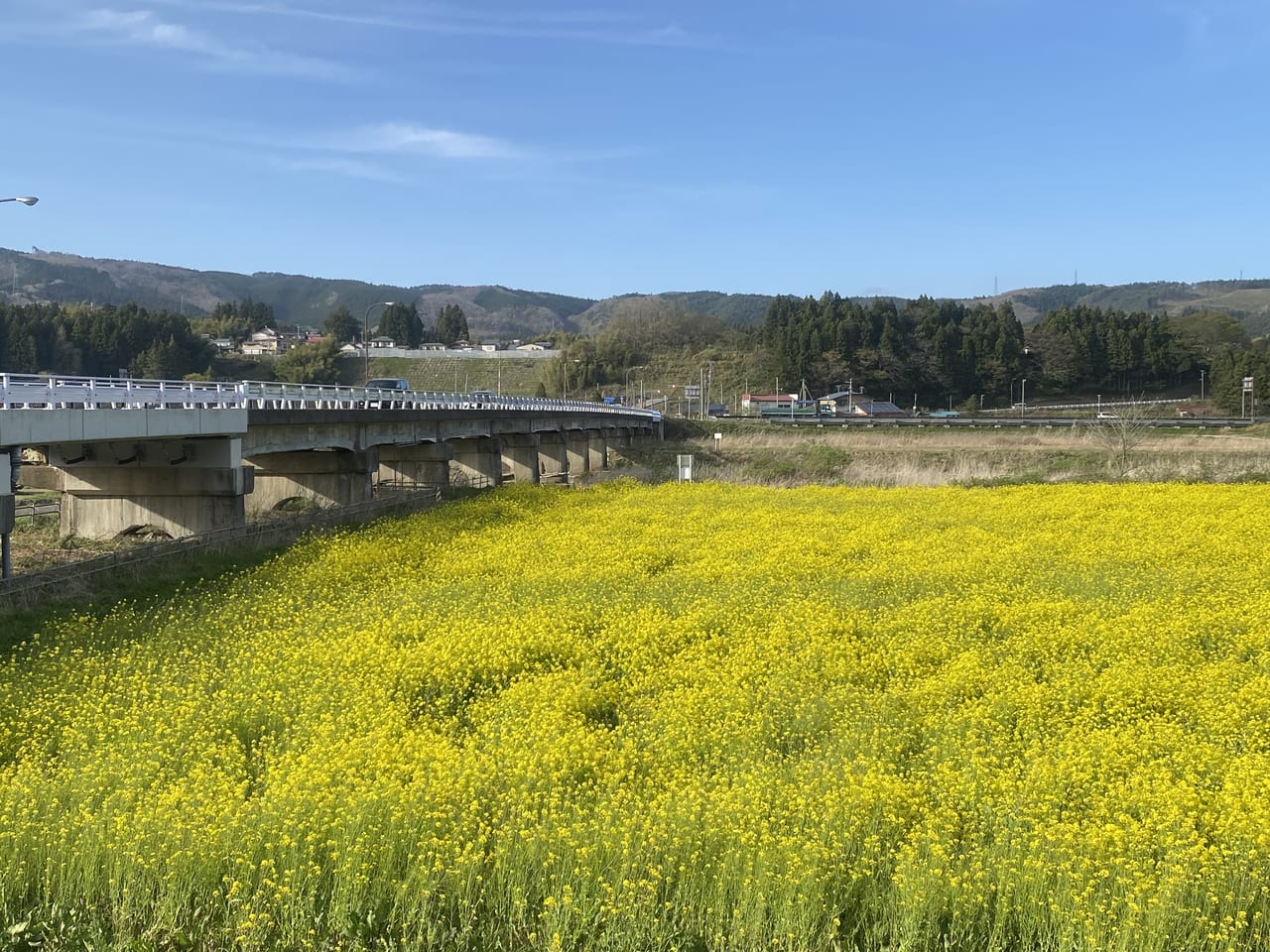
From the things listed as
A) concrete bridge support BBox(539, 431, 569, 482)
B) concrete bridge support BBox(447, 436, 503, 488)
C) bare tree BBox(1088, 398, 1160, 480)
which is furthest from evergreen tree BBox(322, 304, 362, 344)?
bare tree BBox(1088, 398, 1160, 480)

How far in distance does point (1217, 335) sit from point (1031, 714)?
154 metres

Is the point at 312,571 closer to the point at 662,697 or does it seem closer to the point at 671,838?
the point at 662,697

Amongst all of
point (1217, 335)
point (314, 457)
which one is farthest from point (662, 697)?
point (1217, 335)

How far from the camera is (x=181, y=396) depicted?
82.3ft

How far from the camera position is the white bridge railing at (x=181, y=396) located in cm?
1984

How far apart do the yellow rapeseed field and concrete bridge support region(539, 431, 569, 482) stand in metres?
39.9

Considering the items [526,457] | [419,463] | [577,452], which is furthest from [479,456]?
[577,452]

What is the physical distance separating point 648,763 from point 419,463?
35117 millimetres

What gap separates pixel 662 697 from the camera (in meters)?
13.3

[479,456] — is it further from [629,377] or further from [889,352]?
[629,377]

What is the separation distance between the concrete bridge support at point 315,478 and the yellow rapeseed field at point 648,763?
14.1m

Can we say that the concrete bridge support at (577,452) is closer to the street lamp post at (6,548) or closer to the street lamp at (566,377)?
the street lamp post at (6,548)

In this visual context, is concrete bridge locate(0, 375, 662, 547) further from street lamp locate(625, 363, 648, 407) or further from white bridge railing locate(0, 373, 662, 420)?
street lamp locate(625, 363, 648, 407)

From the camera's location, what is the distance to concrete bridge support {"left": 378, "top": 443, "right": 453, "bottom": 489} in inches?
1736
